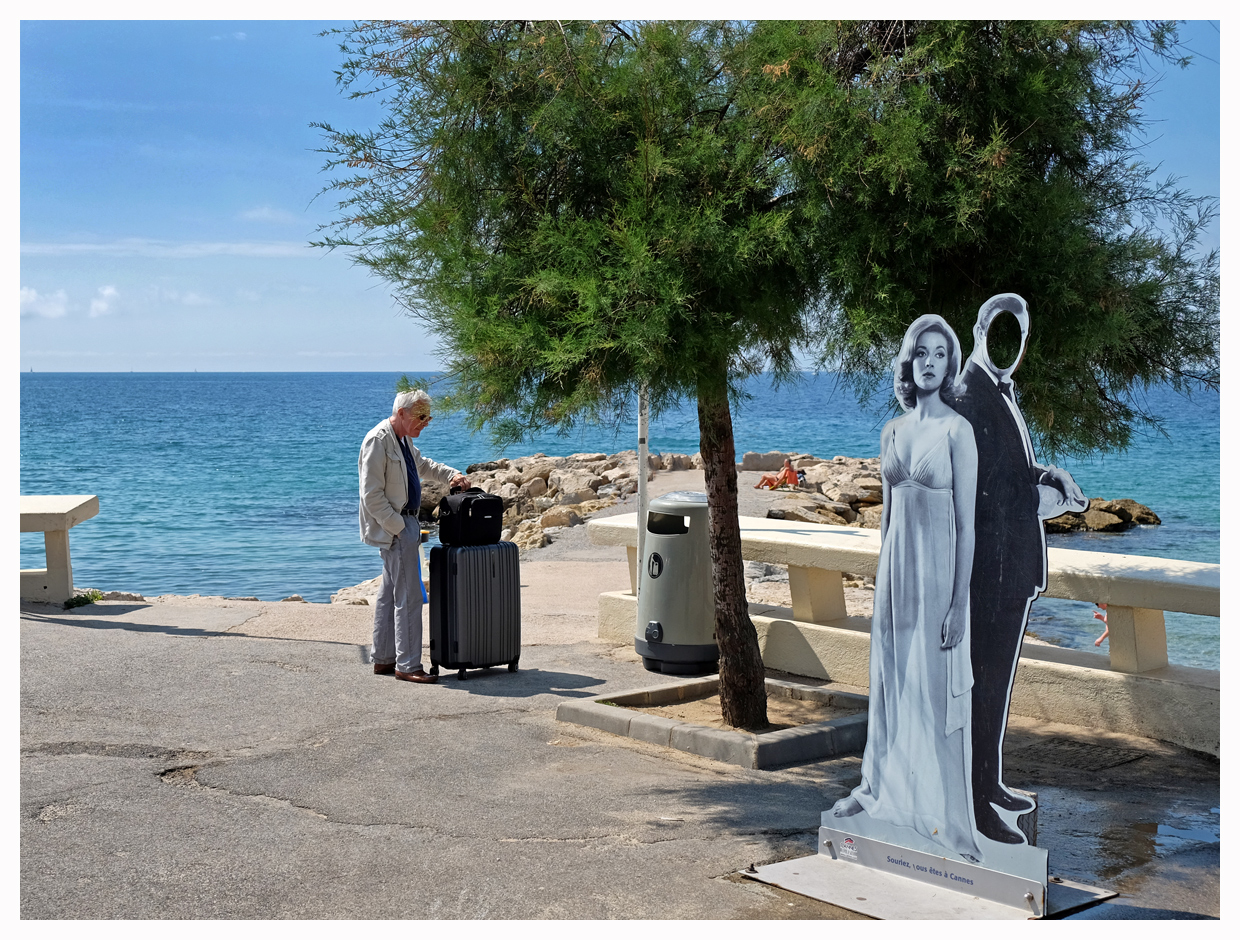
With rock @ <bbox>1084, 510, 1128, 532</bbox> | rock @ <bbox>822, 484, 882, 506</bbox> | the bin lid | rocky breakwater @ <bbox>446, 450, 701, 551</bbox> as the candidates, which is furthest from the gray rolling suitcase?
A: rock @ <bbox>1084, 510, 1128, 532</bbox>

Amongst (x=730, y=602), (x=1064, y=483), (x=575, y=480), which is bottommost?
(x=575, y=480)

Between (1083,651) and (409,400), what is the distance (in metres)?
4.98

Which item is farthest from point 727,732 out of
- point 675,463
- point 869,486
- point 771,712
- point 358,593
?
point 675,463

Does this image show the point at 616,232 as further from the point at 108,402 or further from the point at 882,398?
the point at 108,402

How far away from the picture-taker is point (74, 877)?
4.77 meters

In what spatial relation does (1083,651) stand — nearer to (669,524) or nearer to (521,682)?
(669,524)

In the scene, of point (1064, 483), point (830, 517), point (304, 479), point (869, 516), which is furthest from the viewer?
point (304, 479)

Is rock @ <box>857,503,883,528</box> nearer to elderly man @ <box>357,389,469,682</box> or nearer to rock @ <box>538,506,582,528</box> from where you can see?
rock @ <box>538,506,582,528</box>

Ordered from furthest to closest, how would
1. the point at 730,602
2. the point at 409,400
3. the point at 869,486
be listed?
1. the point at 869,486
2. the point at 409,400
3. the point at 730,602

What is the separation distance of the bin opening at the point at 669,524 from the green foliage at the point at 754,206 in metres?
2.68

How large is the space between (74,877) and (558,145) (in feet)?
13.2

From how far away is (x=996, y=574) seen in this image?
4.67m

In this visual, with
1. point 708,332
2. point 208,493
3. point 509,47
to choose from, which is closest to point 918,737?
point 708,332

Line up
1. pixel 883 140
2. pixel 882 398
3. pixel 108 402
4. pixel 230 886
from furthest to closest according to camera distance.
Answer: pixel 108 402 < pixel 882 398 < pixel 883 140 < pixel 230 886
